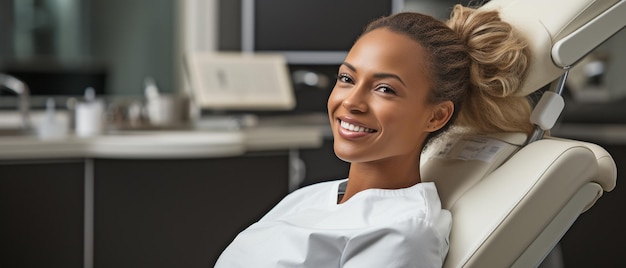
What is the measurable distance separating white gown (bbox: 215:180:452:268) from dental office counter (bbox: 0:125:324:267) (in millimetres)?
1430

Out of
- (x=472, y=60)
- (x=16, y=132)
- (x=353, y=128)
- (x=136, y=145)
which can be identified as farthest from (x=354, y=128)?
(x=16, y=132)

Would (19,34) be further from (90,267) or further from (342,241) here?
(342,241)

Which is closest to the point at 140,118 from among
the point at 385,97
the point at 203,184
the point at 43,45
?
the point at 203,184

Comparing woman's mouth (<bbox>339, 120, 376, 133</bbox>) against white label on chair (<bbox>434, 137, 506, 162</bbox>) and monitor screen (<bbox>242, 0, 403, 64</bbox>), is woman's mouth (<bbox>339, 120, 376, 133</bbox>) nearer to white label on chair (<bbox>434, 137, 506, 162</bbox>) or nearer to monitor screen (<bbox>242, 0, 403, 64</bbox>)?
white label on chair (<bbox>434, 137, 506, 162</bbox>)

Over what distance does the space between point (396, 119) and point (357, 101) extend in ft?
0.21

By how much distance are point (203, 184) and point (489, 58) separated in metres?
1.67

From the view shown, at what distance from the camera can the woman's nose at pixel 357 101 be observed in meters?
1.38

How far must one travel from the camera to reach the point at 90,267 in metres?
2.81

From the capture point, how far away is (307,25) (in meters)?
4.52

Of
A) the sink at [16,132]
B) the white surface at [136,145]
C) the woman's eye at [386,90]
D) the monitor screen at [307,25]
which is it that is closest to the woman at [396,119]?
the woman's eye at [386,90]

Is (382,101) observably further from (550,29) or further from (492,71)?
(550,29)

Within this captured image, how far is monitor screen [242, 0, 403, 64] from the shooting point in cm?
446

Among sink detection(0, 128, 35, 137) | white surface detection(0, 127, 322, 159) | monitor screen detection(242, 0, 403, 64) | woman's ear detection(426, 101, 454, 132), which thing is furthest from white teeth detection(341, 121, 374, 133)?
monitor screen detection(242, 0, 403, 64)

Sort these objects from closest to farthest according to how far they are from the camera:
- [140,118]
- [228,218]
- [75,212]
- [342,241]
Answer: [342,241]
[75,212]
[228,218]
[140,118]
